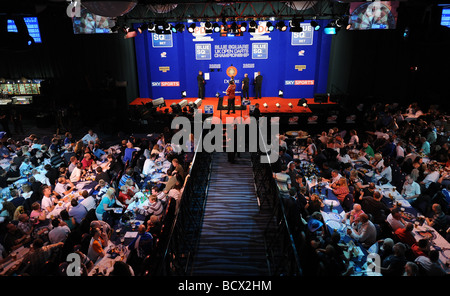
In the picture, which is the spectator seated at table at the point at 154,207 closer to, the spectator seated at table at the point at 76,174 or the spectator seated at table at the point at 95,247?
the spectator seated at table at the point at 95,247

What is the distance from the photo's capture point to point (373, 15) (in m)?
14.3

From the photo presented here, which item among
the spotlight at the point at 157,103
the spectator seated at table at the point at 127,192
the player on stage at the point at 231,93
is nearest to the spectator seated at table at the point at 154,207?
the spectator seated at table at the point at 127,192

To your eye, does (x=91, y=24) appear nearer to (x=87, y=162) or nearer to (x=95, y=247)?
(x=87, y=162)

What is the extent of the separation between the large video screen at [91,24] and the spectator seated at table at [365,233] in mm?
14016

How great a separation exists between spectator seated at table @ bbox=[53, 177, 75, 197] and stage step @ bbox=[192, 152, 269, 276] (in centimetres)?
327

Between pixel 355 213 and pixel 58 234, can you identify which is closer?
pixel 58 234

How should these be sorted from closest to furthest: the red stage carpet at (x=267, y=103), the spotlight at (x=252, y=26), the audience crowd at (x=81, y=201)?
the audience crowd at (x=81, y=201) → the spotlight at (x=252, y=26) → the red stage carpet at (x=267, y=103)

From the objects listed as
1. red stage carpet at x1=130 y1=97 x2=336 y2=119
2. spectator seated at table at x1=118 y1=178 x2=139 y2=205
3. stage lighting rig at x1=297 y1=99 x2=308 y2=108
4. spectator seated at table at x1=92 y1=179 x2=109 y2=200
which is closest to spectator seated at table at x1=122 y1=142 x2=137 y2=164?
spectator seated at table at x1=92 y1=179 x2=109 y2=200

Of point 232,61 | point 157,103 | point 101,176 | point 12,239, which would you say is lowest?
point 12,239

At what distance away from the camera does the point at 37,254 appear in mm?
4863

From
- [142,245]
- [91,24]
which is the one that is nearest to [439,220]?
[142,245]

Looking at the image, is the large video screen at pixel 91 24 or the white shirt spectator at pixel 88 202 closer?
the white shirt spectator at pixel 88 202

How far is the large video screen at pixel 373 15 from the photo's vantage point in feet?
46.5

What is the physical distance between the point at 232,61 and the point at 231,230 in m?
12.4
